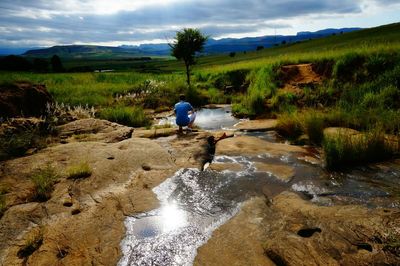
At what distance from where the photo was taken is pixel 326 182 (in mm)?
6699

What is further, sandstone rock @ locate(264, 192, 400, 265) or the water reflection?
the water reflection

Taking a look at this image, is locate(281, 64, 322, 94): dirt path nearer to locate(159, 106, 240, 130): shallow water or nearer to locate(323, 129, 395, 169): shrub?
locate(159, 106, 240, 130): shallow water

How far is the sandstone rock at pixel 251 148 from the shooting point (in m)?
8.67

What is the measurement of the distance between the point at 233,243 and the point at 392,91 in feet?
35.6

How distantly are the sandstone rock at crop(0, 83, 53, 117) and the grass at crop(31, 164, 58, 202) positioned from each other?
16.5 feet

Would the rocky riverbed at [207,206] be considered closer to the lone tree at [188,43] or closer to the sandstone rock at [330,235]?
the sandstone rock at [330,235]

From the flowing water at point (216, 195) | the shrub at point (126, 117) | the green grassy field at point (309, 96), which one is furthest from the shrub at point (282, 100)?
the flowing water at point (216, 195)

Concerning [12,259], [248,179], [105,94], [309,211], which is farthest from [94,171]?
[105,94]

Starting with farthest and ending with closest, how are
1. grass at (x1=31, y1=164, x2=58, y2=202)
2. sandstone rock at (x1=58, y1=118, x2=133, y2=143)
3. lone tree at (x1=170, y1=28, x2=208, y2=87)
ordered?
1. lone tree at (x1=170, y1=28, x2=208, y2=87)
2. sandstone rock at (x1=58, y1=118, x2=133, y2=143)
3. grass at (x1=31, y1=164, x2=58, y2=202)

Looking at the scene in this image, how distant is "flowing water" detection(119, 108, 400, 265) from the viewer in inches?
185

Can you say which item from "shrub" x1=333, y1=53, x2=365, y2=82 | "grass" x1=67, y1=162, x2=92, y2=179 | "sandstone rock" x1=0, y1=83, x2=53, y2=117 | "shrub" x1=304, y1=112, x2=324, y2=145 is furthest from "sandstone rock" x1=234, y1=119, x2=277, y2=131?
"sandstone rock" x1=0, y1=83, x2=53, y2=117

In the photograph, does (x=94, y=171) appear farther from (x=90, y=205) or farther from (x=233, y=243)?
(x=233, y=243)

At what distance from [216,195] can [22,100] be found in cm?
932

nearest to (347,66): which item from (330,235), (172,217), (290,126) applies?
(290,126)
